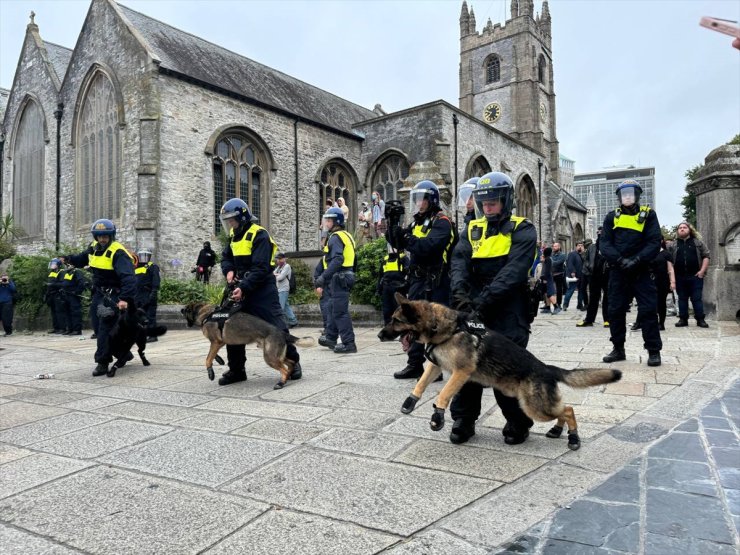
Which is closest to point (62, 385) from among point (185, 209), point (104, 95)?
point (185, 209)

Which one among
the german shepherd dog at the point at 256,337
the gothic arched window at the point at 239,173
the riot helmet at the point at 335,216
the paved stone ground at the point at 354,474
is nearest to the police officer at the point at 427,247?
the paved stone ground at the point at 354,474

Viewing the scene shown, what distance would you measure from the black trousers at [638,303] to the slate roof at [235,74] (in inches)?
711

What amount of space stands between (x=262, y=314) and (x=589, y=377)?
151 inches

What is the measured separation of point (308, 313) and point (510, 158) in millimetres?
21033

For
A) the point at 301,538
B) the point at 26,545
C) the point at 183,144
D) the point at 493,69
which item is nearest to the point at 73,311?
the point at 183,144

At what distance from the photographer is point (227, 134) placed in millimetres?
21344

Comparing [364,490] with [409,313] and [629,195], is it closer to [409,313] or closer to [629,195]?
[409,313]

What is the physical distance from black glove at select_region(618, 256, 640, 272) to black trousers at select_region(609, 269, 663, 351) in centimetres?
16

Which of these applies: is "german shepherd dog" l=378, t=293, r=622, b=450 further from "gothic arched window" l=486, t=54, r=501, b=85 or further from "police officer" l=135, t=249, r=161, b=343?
"gothic arched window" l=486, t=54, r=501, b=85

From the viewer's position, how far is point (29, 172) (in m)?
25.7

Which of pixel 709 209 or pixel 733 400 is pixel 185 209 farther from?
pixel 733 400

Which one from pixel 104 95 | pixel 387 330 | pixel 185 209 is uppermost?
pixel 104 95

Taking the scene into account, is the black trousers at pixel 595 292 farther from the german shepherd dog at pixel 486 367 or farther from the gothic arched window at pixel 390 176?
the gothic arched window at pixel 390 176

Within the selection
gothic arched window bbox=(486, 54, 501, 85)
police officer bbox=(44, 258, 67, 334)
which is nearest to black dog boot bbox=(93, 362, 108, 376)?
police officer bbox=(44, 258, 67, 334)
